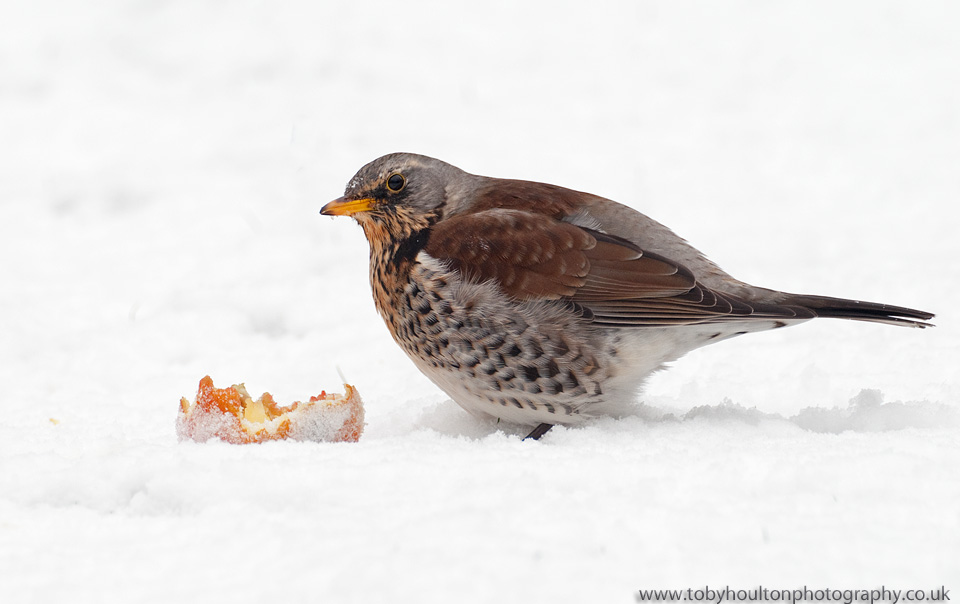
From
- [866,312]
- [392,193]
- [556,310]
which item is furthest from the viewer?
[392,193]

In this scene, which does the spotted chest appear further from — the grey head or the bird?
the grey head

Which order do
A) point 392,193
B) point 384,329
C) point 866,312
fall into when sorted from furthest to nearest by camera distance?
point 384,329 → point 392,193 → point 866,312

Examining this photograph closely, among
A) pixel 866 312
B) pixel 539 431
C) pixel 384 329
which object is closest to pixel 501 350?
pixel 539 431

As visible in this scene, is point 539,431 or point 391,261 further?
point 391,261

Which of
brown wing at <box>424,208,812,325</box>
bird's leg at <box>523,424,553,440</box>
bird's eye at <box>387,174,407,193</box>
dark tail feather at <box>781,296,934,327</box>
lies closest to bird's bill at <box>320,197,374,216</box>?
bird's eye at <box>387,174,407,193</box>

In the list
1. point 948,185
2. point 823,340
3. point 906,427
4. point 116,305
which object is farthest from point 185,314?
point 948,185

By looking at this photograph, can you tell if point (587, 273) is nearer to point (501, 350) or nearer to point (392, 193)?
point (501, 350)
